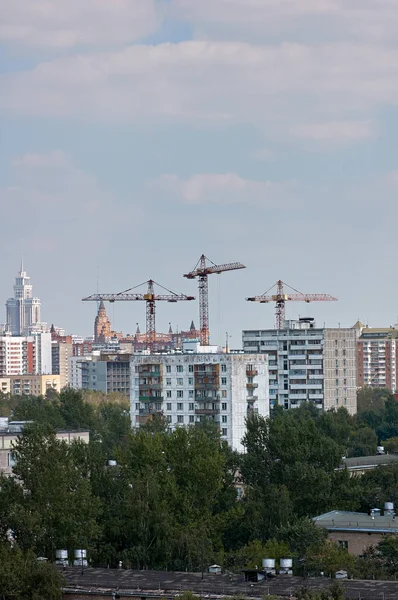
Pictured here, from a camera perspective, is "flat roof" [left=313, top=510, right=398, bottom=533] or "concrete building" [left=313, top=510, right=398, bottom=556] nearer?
"concrete building" [left=313, top=510, right=398, bottom=556]

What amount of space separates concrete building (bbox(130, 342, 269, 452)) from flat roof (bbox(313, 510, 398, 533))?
49390 mm

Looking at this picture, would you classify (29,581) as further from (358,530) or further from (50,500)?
(358,530)

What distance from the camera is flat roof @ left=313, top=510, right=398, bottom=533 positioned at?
48.6m

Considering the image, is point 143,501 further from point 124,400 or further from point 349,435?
point 124,400

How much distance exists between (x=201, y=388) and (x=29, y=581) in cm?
7006

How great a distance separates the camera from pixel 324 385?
424 ft

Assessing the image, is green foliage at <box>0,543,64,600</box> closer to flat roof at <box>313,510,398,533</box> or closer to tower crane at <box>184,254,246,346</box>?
flat roof at <box>313,510,398,533</box>

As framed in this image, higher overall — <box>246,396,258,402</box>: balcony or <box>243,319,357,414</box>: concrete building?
<box>243,319,357,414</box>: concrete building

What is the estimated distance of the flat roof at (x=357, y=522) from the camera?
48.6 m

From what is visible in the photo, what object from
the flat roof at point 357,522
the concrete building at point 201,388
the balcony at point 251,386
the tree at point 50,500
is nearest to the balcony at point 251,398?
the concrete building at point 201,388

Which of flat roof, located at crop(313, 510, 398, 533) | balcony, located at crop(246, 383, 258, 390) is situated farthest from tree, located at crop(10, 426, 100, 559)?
balcony, located at crop(246, 383, 258, 390)

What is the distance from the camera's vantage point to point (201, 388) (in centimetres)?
10656

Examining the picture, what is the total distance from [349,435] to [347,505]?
40973 mm

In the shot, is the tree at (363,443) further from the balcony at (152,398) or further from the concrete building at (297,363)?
the concrete building at (297,363)
